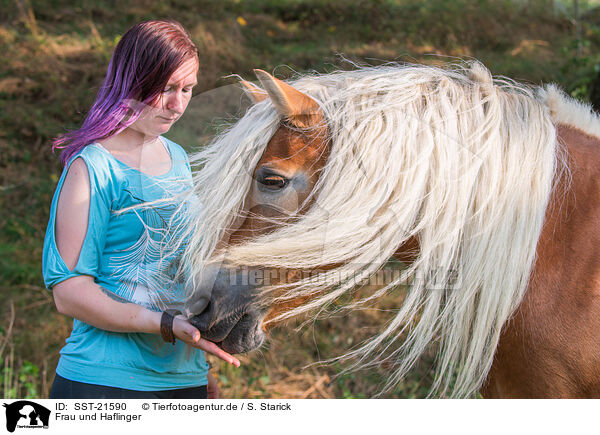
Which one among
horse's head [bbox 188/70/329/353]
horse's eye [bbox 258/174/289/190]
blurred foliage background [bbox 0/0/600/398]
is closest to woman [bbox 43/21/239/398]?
horse's head [bbox 188/70/329/353]

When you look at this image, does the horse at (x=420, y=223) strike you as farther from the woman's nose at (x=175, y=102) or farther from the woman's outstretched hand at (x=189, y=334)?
the woman's nose at (x=175, y=102)

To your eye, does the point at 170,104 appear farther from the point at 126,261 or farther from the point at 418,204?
the point at 418,204

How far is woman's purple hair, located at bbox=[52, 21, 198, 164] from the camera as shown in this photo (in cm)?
167

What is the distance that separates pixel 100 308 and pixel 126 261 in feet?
0.67

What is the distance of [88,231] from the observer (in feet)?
5.26

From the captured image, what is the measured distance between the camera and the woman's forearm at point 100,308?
1.57m

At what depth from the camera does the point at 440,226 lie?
5.08 feet

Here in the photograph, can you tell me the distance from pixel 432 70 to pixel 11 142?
6194 mm
